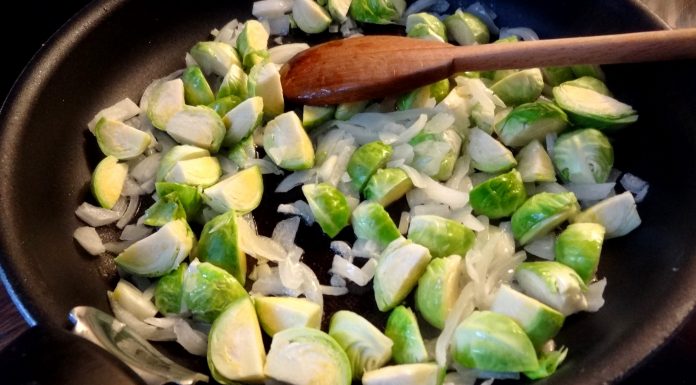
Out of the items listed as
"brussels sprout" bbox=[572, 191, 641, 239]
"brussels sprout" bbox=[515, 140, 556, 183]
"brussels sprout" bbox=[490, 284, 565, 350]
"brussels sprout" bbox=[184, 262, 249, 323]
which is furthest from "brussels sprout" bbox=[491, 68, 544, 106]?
"brussels sprout" bbox=[184, 262, 249, 323]

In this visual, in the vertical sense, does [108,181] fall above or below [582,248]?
above

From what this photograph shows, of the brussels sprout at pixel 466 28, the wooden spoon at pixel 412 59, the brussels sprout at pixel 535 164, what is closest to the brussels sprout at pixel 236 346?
the wooden spoon at pixel 412 59

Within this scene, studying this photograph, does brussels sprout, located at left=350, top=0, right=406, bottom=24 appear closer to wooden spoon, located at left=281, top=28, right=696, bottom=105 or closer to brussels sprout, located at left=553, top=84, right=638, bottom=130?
wooden spoon, located at left=281, top=28, right=696, bottom=105

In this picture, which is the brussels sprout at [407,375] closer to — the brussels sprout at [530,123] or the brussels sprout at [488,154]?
the brussels sprout at [488,154]

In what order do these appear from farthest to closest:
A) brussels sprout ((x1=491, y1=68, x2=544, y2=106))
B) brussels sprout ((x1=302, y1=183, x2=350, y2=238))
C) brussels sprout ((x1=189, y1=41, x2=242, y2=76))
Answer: brussels sprout ((x1=189, y1=41, x2=242, y2=76)) → brussels sprout ((x1=491, y1=68, x2=544, y2=106)) → brussels sprout ((x1=302, y1=183, x2=350, y2=238))

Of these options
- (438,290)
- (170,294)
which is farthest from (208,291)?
(438,290)

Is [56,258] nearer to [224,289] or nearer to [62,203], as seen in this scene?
[62,203]

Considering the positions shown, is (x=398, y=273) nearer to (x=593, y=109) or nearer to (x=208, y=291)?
(x=208, y=291)
